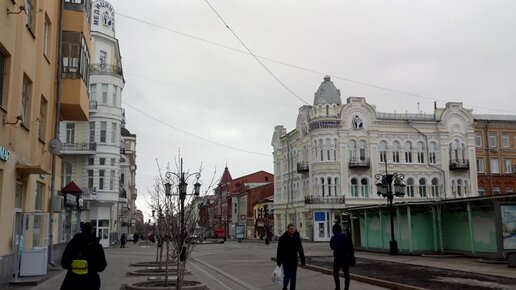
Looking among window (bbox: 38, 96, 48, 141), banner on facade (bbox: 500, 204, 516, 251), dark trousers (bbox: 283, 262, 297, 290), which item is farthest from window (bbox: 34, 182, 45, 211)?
banner on facade (bbox: 500, 204, 516, 251)

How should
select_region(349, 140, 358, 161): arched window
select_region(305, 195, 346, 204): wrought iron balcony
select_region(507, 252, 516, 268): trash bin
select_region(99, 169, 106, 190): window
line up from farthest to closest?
select_region(349, 140, 358, 161): arched window, select_region(305, 195, 346, 204): wrought iron balcony, select_region(99, 169, 106, 190): window, select_region(507, 252, 516, 268): trash bin

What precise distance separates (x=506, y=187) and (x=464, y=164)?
7.40 meters

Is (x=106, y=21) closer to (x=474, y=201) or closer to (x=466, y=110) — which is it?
(x=474, y=201)

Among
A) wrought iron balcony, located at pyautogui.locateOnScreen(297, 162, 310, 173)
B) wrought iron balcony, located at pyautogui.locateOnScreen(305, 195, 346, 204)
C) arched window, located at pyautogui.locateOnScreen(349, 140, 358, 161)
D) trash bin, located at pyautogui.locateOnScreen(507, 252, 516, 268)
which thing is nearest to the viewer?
trash bin, located at pyautogui.locateOnScreen(507, 252, 516, 268)

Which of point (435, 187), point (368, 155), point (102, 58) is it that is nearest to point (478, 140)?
point (435, 187)

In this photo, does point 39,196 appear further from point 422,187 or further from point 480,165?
point 480,165

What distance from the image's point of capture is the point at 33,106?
18.9 metres

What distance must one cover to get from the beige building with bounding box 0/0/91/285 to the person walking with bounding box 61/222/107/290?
7.31 m

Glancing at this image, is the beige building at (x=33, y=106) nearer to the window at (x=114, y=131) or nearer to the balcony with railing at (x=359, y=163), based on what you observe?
the window at (x=114, y=131)

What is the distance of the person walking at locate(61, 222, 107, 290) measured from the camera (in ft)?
27.7

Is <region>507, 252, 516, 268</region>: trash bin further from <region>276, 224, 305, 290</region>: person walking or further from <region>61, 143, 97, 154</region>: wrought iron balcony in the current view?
<region>61, 143, 97, 154</region>: wrought iron balcony

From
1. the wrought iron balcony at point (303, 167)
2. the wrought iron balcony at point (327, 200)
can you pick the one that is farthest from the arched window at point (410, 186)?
the wrought iron balcony at point (303, 167)

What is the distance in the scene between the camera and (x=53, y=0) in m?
22.5

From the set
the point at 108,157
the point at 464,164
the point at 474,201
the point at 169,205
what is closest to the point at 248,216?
the point at 464,164
